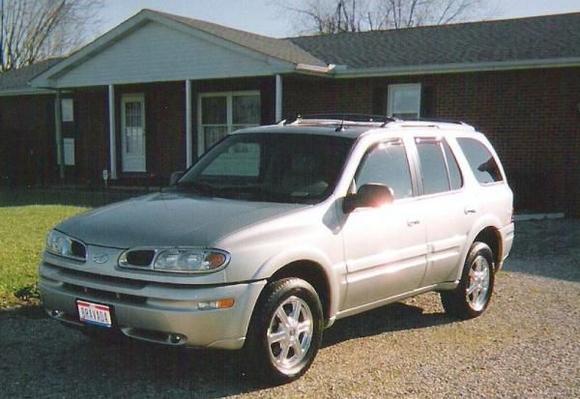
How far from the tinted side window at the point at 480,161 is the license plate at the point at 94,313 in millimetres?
3884

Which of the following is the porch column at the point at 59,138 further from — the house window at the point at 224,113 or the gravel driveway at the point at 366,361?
the gravel driveway at the point at 366,361

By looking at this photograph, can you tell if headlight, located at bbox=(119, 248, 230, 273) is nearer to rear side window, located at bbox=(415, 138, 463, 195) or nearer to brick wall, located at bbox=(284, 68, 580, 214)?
rear side window, located at bbox=(415, 138, 463, 195)

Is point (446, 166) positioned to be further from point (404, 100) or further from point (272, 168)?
point (404, 100)

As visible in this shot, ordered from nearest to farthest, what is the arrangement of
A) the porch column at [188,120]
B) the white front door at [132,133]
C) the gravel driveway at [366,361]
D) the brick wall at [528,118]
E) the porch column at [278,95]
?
1. the gravel driveway at [366,361]
2. the brick wall at [528,118]
3. the porch column at [278,95]
4. the porch column at [188,120]
5. the white front door at [132,133]

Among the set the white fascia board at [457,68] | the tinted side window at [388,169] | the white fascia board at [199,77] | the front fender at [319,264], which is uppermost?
the white fascia board at [457,68]

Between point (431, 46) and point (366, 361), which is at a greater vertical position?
point (431, 46)

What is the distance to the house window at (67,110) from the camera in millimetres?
21914

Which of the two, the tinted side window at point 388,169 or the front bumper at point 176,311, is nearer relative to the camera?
the front bumper at point 176,311

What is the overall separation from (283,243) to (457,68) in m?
11.1

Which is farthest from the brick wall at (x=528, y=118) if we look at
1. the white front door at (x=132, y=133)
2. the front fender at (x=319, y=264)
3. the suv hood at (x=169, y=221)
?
the suv hood at (x=169, y=221)

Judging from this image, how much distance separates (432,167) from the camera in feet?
19.3

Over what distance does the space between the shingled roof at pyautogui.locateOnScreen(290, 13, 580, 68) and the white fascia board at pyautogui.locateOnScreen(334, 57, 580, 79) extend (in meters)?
0.16

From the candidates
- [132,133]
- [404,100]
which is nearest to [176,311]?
[404,100]

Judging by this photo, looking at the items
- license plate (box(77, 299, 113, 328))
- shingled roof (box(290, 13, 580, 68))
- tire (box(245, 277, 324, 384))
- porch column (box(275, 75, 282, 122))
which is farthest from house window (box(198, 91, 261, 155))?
license plate (box(77, 299, 113, 328))
